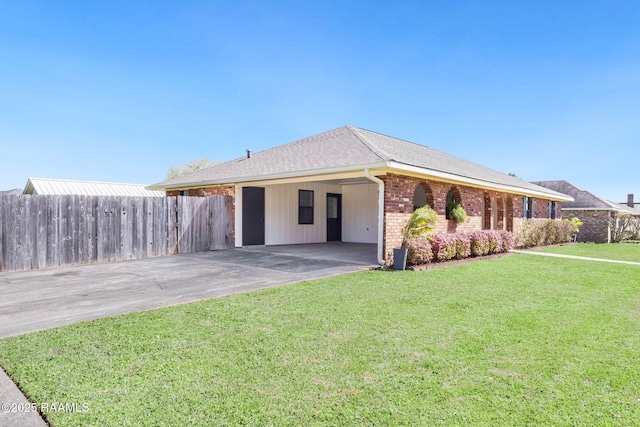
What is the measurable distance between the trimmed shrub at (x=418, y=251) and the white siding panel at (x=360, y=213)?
21.8 ft

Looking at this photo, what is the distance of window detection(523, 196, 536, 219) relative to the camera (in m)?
17.9

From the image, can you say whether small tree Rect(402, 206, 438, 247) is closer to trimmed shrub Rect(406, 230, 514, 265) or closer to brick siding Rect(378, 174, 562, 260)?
trimmed shrub Rect(406, 230, 514, 265)

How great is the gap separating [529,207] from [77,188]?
27.3 m

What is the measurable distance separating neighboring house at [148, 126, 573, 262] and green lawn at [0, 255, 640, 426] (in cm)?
439

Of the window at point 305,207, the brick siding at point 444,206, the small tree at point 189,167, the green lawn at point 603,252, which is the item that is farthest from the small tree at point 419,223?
the small tree at point 189,167

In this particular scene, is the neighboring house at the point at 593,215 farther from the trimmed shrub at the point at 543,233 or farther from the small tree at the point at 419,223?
the small tree at the point at 419,223

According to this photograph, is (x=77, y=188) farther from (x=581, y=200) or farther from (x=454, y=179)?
(x=581, y=200)

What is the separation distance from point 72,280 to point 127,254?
339cm

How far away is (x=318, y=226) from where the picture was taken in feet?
53.1

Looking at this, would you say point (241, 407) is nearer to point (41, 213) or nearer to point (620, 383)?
point (620, 383)

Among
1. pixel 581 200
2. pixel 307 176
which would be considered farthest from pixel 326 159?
pixel 581 200

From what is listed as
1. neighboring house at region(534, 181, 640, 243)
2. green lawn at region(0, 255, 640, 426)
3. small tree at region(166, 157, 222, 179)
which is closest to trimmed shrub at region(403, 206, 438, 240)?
green lawn at region(0, 255, 640, 426)

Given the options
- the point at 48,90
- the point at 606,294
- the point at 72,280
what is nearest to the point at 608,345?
the point at 606,294

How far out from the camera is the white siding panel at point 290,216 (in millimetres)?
14086
